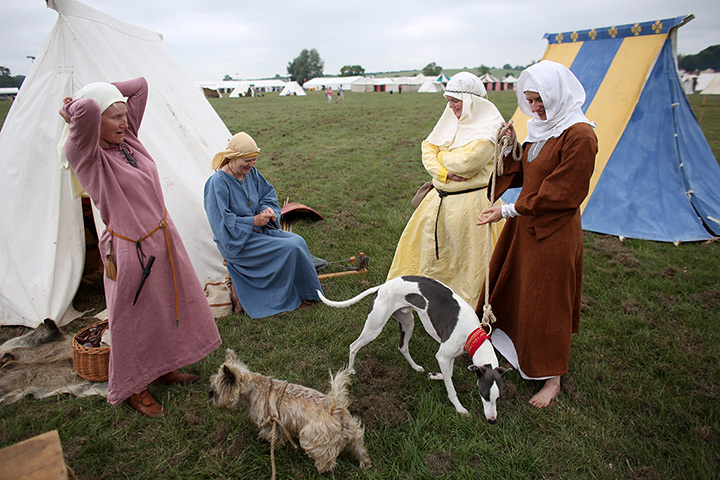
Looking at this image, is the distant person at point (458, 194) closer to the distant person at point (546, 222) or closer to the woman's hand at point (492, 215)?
the distant person at point (546, 222)

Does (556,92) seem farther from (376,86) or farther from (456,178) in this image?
(376,86)

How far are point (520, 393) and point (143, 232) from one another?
282cm

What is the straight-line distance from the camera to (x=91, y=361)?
9.36 feet

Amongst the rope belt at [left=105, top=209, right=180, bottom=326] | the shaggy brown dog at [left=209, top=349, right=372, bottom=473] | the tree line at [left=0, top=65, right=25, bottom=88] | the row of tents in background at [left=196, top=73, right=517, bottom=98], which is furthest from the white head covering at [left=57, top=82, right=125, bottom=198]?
the row of tents in background at [left=196, top=73, right=517, bottom=98]

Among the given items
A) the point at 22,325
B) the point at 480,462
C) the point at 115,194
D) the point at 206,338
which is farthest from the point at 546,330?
the point at 22,325

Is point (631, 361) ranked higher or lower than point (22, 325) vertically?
lower

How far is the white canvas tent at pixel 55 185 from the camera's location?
3674mm

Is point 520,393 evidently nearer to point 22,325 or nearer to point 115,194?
point 115,194

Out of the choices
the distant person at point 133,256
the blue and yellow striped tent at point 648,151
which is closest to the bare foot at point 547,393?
the distant person at point 133,256

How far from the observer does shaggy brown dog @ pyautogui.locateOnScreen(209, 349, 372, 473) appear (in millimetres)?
2098

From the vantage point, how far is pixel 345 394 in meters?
2.19

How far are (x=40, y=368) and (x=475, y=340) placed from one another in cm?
324

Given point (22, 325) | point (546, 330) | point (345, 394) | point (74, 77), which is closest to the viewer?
point (345, 394)

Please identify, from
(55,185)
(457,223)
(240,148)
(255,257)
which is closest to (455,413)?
(457,223)
